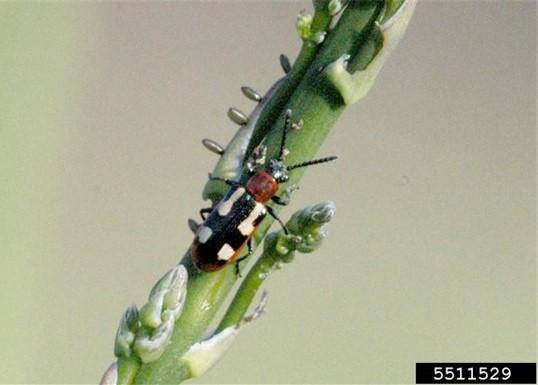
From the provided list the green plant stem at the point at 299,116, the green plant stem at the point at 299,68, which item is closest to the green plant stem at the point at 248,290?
the green plant stem at the point at 299,116

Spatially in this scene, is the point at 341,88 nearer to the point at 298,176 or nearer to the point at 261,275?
the point at 298,176

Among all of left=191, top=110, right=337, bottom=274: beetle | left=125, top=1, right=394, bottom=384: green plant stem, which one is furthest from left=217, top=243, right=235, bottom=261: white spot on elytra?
left=125, top=1, right=394, bottom=384: green plant stem

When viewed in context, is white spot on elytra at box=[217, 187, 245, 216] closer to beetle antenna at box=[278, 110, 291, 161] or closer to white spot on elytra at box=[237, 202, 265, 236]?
white spot on elytra at box=[237, 202, 265, 236]

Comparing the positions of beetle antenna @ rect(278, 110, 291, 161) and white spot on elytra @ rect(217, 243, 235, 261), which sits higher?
beetle antenna @ rect(278, 110, 291, 161)

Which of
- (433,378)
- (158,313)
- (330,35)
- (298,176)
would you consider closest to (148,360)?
(158,313)

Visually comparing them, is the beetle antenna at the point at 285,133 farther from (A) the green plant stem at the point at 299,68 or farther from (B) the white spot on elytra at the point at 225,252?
(B) the white spot on elytra at the point at 225,252

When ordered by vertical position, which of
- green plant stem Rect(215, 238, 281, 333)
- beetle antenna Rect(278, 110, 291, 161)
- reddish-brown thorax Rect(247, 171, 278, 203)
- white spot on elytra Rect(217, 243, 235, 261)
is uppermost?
reddish-brown thorax Rect(247, 171, 278, 203)

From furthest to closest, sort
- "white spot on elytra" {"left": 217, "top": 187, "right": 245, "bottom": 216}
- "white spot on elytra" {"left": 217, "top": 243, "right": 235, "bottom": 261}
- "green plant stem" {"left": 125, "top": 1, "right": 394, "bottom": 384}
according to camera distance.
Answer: "white spot on elytra" {"left": 217, "top": 187, "right": 245, "bottom": 216}
"white spot on elytra" {"left": 217, "top": 243, "right": 235, "bottom": 261}
"green plant stem" {"left": 125, "top": 1, "right": 394, "bottom": 384}
